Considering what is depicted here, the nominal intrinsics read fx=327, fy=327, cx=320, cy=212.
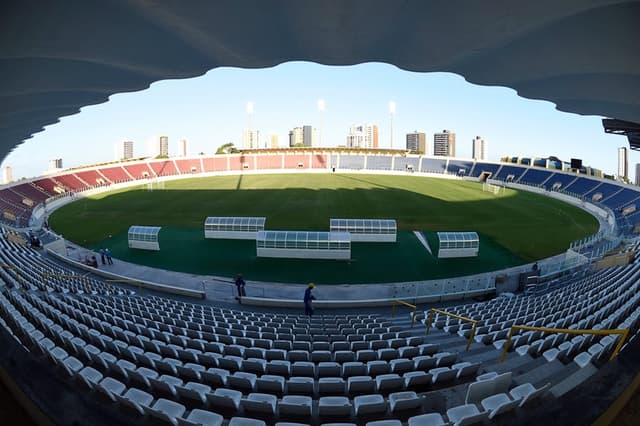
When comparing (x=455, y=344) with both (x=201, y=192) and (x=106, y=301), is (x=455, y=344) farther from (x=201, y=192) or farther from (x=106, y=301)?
(x=201, y=192)

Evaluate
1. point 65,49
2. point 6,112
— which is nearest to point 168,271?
point 6,112

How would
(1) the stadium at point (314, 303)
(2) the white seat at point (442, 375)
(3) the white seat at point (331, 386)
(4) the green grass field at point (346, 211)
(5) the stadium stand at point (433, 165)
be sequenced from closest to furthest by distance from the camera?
(1) the stadium at point (314, 303) → (3) the white seat at point (331, 386) → (2) the white seat at point (442, 375) → (4) the green grass field at point (346, 211) → (5) the stadium stand at point (433, 165)

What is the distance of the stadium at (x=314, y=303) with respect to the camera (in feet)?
13.4

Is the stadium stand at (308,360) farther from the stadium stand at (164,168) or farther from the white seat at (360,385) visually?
the stadium stand at (164,168)

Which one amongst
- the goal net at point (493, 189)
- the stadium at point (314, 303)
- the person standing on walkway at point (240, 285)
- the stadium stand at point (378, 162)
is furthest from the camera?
the stadium stand at point (378, 162)

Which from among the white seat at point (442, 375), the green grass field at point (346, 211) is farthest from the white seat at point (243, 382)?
the green grass field at point (346, 211)

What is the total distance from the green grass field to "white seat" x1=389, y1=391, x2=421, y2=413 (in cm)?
1341

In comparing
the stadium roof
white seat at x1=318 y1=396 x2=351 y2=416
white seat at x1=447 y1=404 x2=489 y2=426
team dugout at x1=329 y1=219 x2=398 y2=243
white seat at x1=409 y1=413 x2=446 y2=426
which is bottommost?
team dugout at x1=329 y1=219 x2=398 y2=243

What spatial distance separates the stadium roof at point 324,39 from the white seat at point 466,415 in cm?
578

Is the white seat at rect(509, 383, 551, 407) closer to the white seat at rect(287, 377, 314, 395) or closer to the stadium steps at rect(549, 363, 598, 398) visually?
the stadium steps at rect(549, 363, 598, 398)

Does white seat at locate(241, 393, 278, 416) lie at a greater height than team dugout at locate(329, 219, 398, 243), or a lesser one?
greater

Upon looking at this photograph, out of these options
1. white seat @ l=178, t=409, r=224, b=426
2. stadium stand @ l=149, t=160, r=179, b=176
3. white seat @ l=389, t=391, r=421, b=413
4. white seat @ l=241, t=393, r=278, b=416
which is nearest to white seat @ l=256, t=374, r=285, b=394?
white seat @ l=241, t=393, r=278, b=416

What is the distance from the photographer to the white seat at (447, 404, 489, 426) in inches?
138

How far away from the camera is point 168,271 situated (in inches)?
708
